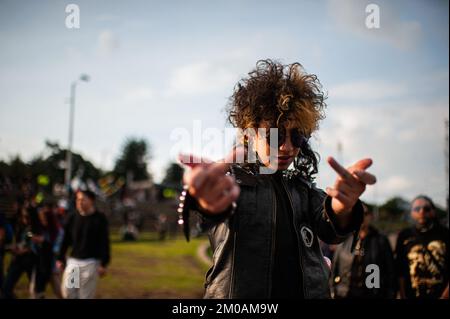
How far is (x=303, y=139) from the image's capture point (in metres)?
2.84

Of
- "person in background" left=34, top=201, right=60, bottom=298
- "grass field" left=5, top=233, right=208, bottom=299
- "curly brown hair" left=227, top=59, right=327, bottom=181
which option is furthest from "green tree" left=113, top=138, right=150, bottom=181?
"curly brown hair" left=227, top=59, right=327, bottom=181

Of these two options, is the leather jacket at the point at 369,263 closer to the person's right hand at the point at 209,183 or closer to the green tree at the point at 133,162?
the person's right hand at the point at 209,183

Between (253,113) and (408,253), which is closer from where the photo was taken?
(253,113)

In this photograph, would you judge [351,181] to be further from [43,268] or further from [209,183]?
[43,268]

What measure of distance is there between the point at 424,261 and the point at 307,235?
5.19 metres

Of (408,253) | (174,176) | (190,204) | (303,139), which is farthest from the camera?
(174,176)

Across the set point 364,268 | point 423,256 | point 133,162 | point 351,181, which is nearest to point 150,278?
point 364,268

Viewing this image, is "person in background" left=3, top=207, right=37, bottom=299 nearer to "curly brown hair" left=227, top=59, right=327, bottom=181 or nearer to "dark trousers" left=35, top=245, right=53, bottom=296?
"dark trousers" left=35, top=245, right=53, bottom=296

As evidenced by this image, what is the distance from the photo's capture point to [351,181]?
2.06m

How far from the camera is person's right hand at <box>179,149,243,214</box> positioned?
6.03ft

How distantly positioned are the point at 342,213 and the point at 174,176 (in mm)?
118897

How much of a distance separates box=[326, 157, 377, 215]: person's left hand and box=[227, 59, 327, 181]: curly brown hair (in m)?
0.69
